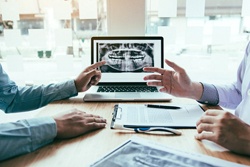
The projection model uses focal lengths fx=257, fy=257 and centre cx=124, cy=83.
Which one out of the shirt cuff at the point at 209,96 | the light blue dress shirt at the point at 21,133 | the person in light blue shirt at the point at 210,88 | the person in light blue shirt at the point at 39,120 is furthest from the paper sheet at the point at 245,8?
the light blue dress shirt at the point at 21,133

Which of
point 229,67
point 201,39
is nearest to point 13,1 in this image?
point 201,39

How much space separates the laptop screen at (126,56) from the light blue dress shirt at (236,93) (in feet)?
1.07

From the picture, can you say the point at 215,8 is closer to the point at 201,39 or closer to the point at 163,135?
the point at 201,39

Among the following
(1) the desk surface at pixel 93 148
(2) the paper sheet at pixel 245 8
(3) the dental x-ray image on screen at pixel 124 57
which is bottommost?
(1) the desk surface at pixel 93 148

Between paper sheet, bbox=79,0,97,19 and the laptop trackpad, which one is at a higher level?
paper sheet, bbox=79,0,97,19

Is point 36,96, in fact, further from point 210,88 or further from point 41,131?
point 210,88

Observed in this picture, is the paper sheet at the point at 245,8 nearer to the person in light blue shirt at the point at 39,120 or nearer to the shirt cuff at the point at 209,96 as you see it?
the shirt cuff at the point at 209,96

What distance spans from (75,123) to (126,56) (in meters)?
0.61

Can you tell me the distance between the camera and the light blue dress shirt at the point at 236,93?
101 cm

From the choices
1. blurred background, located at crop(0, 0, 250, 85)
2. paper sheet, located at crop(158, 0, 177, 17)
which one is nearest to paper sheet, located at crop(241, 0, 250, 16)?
blurred background, located at crop(0, 0, 250, 85)

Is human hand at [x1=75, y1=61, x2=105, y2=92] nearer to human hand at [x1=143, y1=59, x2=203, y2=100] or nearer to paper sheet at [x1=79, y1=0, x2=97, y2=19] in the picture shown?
human hand at [x1=143, y1=59, x2=203, y2=100]

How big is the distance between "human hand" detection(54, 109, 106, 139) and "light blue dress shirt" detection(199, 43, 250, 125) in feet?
1.57

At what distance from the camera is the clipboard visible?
2.75ft

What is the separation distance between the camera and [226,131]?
0.68m
